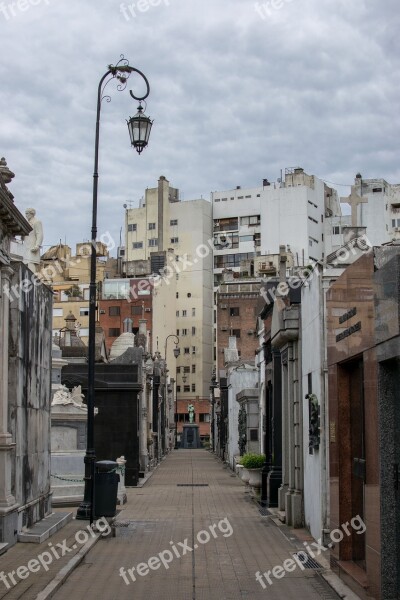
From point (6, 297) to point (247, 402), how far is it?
69.6ft

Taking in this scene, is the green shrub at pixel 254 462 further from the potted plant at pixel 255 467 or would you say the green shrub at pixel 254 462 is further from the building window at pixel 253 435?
the building window at pixel 253 435

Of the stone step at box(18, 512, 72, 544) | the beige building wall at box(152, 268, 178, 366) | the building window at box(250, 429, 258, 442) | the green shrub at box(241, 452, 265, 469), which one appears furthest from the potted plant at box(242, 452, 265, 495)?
the beige building wall at box(152, 268, 178, 366)

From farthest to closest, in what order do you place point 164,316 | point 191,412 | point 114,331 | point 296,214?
point 191,412 → point 296,214 → point 164,316 → point 114,331

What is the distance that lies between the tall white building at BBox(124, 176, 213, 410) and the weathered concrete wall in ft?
259

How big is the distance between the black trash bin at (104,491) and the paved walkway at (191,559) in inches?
20.4

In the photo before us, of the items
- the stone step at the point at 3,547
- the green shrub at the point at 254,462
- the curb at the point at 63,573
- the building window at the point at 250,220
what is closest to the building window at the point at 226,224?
the building window at the point at 250,220

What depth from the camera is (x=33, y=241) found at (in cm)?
1959

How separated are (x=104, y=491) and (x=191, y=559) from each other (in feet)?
13.4

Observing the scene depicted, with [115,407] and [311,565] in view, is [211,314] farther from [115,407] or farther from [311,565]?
[311,565]

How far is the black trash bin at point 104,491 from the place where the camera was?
18.0 m

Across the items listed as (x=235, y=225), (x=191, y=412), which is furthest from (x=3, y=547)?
(x=235, y=225)

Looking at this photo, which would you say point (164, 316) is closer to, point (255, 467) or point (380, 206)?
point (380, 206)

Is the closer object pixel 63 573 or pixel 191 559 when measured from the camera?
pixel 63 573

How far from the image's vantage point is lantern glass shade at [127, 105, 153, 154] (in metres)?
18.7
